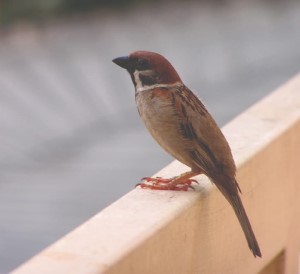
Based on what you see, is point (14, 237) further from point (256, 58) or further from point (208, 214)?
point (256, 58)

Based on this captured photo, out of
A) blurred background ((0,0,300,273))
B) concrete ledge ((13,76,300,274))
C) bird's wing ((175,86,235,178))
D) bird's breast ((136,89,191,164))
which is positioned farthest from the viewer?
blurred background ((0,0,300,273))

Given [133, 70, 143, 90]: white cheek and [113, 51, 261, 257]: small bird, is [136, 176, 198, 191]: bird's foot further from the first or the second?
[133, 70, 143, 90]: white cheek

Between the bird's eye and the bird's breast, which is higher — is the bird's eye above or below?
above

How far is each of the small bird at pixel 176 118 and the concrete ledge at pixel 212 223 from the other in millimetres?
43

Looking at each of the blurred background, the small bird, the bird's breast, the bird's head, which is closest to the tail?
the small bird

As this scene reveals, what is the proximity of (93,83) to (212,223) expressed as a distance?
557 cm

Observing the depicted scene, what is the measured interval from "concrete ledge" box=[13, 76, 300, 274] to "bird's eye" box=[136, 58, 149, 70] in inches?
11.3

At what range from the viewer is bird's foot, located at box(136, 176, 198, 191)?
9.25 feet

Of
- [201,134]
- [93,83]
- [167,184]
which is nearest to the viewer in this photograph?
[167,184]

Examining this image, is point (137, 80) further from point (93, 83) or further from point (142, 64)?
point (93, 83)

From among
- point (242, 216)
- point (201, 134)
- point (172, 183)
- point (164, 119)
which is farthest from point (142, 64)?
point (242, 216)

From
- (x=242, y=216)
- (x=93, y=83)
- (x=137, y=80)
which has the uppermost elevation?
(x=137, y=80)

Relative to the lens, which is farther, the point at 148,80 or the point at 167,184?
the point at 148,80

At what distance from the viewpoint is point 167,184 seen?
2871 millimetres
